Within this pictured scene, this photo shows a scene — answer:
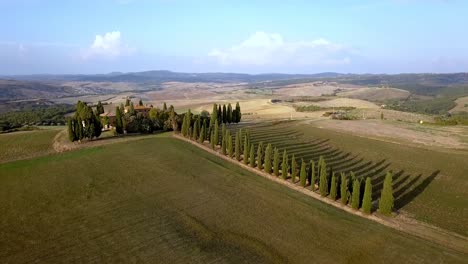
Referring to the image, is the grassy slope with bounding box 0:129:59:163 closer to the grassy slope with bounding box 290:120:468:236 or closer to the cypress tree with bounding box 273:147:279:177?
the cypress tree with bounding box 273:147:279:177

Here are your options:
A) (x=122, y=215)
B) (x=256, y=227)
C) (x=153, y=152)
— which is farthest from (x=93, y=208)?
(x=153, y=152)

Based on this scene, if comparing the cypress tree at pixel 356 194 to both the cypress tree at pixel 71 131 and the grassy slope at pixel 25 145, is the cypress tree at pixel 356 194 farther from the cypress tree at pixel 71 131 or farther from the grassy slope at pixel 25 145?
the cypress tree at pixel 71 131

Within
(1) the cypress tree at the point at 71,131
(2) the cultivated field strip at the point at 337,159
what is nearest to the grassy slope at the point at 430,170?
(2) the cultivated field strip at the point at 337,159

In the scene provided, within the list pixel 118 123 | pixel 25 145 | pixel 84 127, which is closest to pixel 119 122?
pixel 118 123

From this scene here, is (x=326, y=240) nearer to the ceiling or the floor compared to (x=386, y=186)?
nearer to the floor

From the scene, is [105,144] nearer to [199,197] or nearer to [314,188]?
[199,197]

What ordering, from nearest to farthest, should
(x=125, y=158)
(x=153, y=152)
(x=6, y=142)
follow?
(x=125, y=158), (x=153, y=152), (x=6, y=142)
